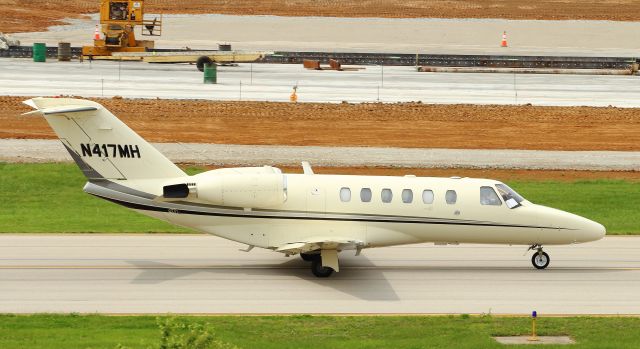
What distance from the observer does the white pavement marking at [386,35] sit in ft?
310

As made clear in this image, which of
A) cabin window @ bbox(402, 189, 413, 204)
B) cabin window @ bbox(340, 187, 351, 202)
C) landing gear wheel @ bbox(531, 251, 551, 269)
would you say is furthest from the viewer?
landing gear wheel @ bbox(531, 251, 551, 269)

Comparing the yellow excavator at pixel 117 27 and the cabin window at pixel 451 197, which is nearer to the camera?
the cabin window at pixel 451 197

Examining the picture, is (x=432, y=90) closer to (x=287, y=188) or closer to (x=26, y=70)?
(x=26, y=70)

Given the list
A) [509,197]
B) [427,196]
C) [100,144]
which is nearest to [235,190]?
[100,144]

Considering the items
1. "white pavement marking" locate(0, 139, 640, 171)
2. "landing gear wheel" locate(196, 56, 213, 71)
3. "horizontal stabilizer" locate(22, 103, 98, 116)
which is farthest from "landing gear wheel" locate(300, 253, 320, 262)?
"landing gear wheel" locate(196, 56, 213, 71)

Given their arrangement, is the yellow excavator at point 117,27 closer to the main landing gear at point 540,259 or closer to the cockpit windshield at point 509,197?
the cockpit windshield at point 509,197

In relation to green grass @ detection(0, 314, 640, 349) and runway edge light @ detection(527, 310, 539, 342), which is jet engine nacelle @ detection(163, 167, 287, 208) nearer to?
green grass @ detection(0, 314, 640, 349)

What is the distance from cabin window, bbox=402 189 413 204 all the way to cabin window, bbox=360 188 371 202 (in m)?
0.88

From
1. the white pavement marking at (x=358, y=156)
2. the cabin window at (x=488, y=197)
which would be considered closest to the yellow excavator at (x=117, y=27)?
the white pavement marking at (x=358, y=156)

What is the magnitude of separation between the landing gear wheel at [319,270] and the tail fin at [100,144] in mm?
4214

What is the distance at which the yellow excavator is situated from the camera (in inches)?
3130

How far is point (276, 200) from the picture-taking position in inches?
1146

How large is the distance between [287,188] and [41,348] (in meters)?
9.04

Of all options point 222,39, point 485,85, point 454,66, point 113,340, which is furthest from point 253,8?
point 113,340
